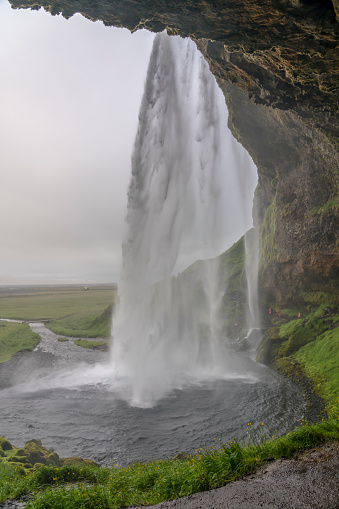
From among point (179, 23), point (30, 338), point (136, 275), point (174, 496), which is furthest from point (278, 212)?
point (30, 338)

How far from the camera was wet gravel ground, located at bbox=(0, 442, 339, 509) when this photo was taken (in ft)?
17.1

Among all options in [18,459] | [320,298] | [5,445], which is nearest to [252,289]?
[320,298]

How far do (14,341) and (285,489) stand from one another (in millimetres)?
44362

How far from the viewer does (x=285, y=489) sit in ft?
18.4

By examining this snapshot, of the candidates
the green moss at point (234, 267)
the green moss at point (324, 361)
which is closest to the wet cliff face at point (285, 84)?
the green moss at point (324, 361)

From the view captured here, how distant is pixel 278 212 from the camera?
34.5 meters

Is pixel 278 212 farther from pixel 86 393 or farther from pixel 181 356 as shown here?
pixel 86 393

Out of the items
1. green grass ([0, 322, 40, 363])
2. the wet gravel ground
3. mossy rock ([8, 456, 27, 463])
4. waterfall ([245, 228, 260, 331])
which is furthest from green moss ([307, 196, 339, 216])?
green grass ([0, 322, 40, 363])

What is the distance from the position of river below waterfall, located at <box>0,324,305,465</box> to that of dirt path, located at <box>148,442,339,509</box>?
7770 mm

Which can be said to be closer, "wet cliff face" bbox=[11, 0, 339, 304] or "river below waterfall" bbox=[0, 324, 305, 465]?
"wet cliff face" bbox=[11, 0, 339, 304]

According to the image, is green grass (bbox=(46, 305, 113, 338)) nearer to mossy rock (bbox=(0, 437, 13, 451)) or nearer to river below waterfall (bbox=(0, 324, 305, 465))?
river below waterfall (bbox=(0, 324, 305, 465))

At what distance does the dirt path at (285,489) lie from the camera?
205 inches

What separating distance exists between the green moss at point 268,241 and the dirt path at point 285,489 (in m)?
32.3

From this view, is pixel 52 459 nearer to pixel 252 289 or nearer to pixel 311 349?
pixel 311 349
